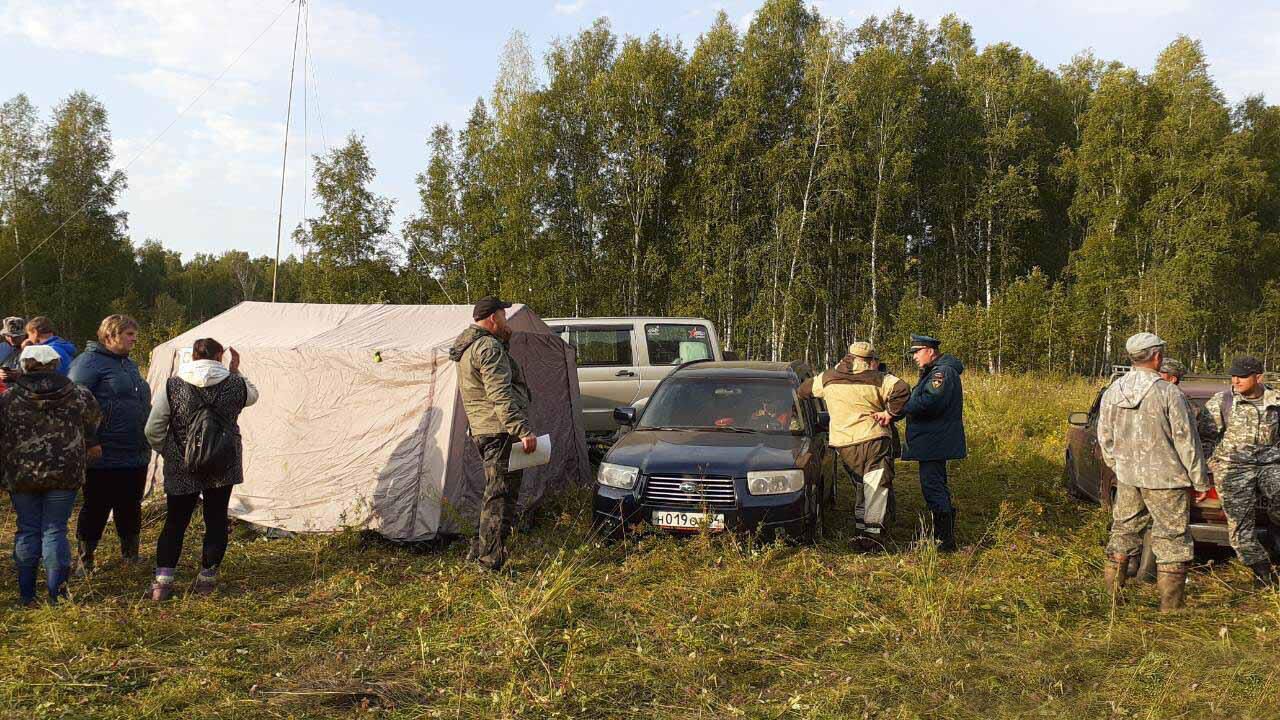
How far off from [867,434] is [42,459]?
545 cm

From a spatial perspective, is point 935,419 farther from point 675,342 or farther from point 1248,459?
point 675,342

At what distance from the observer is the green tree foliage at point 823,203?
2573cm

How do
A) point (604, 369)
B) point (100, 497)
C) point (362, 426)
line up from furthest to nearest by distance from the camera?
1. point (604, 369)
2. point (362, 426)
3. point (100, 497)

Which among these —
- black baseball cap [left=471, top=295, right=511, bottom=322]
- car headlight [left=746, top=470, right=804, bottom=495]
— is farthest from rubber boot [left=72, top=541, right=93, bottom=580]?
car headlight [left=746, top=470, right=804, bottom=495]

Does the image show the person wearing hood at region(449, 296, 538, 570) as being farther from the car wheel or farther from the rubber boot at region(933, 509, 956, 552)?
the rubber boot at region(933, 509, 956, 552)

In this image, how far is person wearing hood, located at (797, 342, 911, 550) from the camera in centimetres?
609

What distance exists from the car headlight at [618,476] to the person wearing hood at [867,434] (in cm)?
162

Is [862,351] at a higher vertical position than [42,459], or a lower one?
higher

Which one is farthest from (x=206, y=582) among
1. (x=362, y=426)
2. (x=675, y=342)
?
(x=675, y=342)

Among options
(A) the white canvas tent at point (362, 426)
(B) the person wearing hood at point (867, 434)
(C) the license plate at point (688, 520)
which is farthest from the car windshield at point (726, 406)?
(A) the white canvas tent at point (362, 426)

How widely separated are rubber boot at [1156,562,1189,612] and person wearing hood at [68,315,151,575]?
6667 millimetres

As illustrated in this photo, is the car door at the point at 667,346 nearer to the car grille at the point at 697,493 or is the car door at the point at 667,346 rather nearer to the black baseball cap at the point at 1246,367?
the car grille at the point at 697,493

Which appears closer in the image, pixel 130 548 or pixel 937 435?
pixel 130 548

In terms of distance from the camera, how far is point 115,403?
5.36 meters
